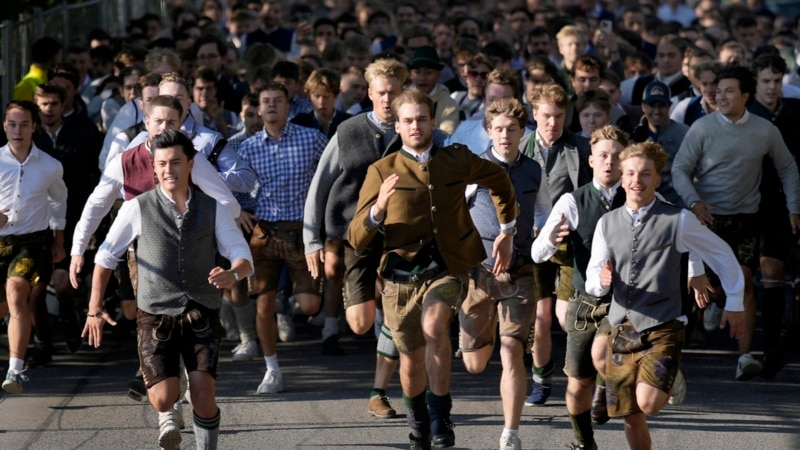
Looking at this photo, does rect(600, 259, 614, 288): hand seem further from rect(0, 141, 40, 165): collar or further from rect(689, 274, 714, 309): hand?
rect(0, 141, 40, 165): collar

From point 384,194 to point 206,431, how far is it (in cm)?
153

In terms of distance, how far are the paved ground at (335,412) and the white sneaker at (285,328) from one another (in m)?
0.80

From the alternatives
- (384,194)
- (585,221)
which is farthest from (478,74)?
(384,194)

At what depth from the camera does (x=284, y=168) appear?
11156 millimetres

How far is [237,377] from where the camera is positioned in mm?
11281

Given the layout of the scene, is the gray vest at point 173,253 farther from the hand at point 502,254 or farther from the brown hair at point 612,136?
the brown hair at point 612,136

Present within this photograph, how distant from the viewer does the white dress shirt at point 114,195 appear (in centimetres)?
882

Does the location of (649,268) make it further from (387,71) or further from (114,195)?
(114,195)

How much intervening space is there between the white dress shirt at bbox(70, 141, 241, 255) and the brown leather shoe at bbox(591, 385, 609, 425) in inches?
90.6

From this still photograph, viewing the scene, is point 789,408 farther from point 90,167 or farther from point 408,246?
point 90,167

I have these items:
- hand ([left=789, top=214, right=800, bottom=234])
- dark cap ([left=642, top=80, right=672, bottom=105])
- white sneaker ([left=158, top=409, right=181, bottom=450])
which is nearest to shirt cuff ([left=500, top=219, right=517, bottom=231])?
white sneaker ([left=158, top=409, right=181, bottom=450])

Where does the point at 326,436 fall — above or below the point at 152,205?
below

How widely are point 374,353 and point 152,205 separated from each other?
13.8 feet

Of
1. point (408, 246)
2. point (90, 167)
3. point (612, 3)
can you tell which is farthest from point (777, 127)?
point (612, 3)
